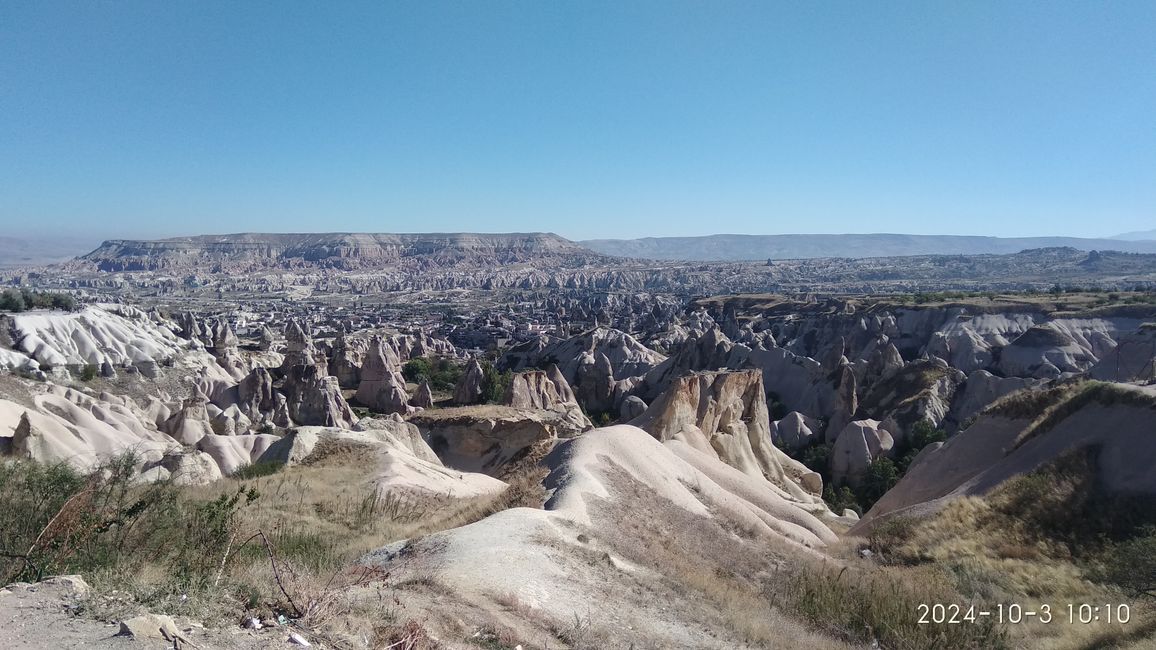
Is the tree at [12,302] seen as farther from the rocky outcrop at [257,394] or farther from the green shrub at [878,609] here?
the green shrub at [878,609]

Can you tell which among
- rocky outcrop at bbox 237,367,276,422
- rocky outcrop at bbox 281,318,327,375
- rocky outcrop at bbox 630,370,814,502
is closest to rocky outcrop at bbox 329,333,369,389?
rocky outcrop at bbox 281,318,327,375

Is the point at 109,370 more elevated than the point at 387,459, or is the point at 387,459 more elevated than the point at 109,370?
the point at 387,459

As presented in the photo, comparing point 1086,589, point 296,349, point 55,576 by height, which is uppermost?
point 55,576

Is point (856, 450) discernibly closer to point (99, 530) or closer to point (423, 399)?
point (423, 399)

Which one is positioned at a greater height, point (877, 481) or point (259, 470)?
point (259, 470)

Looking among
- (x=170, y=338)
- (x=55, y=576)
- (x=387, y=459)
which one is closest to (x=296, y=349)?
(x=170, y=338)

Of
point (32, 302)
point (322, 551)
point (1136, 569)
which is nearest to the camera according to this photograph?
point (322, 551)

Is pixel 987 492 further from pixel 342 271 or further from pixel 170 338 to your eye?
pixel 342 271

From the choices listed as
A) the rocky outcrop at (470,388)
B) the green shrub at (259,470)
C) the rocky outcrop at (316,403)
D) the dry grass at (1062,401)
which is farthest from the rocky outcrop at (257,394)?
the dry grass at (1062,401)

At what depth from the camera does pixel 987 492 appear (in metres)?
13.8

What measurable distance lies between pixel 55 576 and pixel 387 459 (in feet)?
32.7

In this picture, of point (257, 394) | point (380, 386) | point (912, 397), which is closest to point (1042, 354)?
point (912, 397)

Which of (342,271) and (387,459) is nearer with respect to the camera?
(387,459)

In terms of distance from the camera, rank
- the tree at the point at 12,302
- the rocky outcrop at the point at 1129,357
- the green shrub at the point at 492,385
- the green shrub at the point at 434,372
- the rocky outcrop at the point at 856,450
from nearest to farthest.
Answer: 1. the rocky outcrop at the point at 856,450
2. the rocky outcrop at the point at 1129,357
3. the green shrub at the point at 492,385
4. the tree at the point at 12,302
5. the green shrub at the point at 434,372
